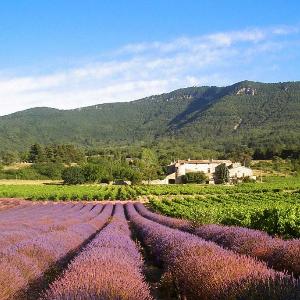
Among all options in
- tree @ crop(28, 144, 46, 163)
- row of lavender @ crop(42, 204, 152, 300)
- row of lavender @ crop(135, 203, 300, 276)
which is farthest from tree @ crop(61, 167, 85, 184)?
row of lavender @ crop(42, 204, 152, 300)

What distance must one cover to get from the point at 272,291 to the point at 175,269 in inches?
124

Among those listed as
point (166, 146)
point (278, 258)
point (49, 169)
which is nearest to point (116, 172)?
point (49, 169)

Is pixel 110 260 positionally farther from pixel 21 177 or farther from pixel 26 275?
pixel 21 177

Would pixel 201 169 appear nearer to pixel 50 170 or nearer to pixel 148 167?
pixel 148 167

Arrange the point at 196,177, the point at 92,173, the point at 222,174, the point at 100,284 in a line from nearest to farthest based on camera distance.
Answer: the point at 100,284 < the point at 92,173 < the point at 222,174 < the point at 196,177

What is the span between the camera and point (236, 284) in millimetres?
4438

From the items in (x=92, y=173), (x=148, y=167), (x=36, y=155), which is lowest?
(x=148, y=167)

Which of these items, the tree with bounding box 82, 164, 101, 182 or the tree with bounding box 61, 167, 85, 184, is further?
the tree with bounding box 82, 164, 101, 182

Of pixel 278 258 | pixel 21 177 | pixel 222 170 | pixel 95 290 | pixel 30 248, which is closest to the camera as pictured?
pixel 95 290

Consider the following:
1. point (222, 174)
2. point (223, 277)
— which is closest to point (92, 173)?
point (222, 174)

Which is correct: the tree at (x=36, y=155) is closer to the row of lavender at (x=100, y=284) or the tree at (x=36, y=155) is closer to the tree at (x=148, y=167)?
the tree at (x=148, y=167)

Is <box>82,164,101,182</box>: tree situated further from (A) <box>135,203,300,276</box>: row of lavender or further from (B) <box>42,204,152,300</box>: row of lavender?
(B) <box>42,204,152,300</box>: row of lavender

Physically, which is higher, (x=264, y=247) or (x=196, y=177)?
(x=264, y=247)

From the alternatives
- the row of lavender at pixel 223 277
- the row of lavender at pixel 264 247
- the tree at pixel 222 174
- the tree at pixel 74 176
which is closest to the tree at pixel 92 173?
the tree at pixel 74 176
